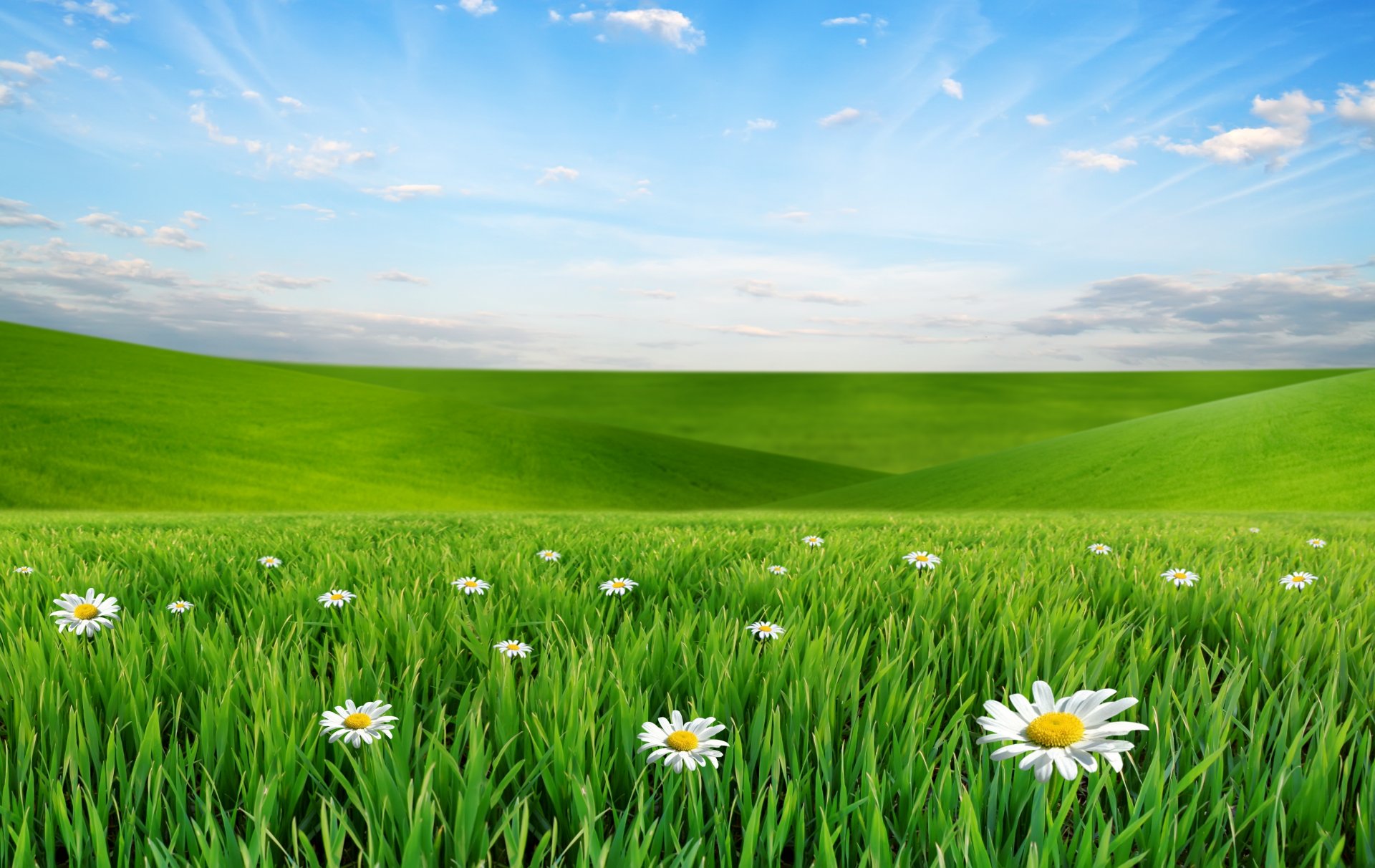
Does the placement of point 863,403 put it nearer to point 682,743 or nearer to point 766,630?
point 766,630

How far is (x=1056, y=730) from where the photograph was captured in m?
1.37

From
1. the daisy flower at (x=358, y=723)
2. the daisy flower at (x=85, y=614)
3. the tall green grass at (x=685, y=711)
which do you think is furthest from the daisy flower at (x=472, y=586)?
the daisy flower at (x=358, y=723)

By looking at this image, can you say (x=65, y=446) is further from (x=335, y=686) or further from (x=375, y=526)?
(x=335, y=686)

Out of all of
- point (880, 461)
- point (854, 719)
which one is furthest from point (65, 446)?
point (880, 461)

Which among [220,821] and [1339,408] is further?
[1339,408]

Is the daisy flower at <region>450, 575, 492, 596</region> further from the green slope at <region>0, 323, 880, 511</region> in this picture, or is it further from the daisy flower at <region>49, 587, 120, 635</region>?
→ the green slope at <region>0, 323, 880, 511</region>

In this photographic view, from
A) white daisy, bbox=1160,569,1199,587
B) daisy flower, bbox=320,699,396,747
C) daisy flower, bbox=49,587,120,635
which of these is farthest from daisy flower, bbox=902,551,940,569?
daisy flower, bbox=49,587,120,635

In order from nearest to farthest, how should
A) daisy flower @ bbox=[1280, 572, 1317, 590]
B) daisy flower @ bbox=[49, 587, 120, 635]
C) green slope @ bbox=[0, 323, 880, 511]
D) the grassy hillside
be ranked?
daisy flower @ bbox=[49, 587, 120, 635] < daisy flower @ bbox=[1280, 572, 1317, 590] < green slope @ bbox=[0, 323, 880, 511] < the grassy hillside

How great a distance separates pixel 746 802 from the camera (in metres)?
1.29

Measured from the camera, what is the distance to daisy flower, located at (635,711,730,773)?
1365 mm

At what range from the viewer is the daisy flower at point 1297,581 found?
3.28m

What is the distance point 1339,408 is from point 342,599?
126 ft

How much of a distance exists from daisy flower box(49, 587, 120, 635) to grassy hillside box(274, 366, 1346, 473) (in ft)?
195

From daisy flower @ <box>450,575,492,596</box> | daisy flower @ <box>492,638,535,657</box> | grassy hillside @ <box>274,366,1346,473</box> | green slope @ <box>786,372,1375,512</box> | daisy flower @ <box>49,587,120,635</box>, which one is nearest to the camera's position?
daisy flower @ <box>492,638,535,657</box>
